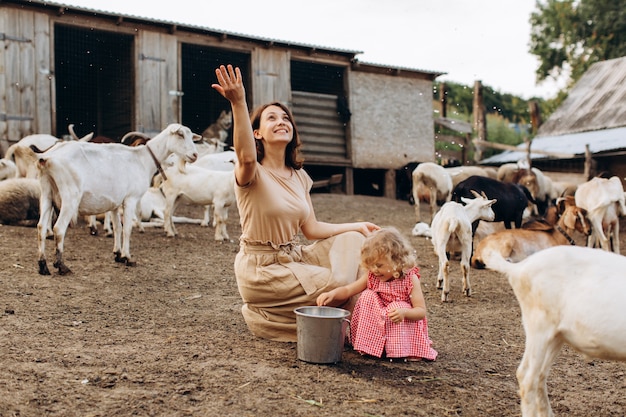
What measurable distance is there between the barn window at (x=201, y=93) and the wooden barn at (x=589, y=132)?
29.3 feet

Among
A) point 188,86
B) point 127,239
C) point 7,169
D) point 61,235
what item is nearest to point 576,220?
point 127,239

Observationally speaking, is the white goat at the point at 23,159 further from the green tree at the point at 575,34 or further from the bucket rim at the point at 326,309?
the green tree at the point at 575,34

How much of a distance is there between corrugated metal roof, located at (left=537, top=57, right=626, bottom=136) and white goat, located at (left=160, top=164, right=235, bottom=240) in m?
13.6

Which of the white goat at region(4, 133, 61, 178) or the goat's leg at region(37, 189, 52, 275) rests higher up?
the white goat at region(4, 133, 61, 178)

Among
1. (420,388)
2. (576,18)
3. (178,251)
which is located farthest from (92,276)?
(576,18)

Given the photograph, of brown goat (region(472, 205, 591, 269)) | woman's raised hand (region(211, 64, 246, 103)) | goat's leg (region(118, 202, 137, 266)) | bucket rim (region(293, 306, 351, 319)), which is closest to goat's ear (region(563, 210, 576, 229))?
brown goat (region(472, 205, 591, 269))

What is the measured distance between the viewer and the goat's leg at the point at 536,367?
2.77 metres

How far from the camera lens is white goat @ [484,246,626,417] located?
262 centimetres

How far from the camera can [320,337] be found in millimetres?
3816

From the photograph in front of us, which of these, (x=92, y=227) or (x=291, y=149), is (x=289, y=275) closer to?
(x=291, y=149)

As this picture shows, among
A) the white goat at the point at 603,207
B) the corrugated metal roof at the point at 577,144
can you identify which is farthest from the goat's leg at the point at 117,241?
the corrugated metal roof at the point at 577,144

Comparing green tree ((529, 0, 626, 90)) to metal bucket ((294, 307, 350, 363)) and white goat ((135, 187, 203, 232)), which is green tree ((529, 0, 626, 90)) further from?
metal bucket ((294, 307, 350, 363))

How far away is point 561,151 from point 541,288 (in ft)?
56.2

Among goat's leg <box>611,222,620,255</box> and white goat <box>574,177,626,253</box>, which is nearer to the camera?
white goat <box>574,177,626,253</box>
